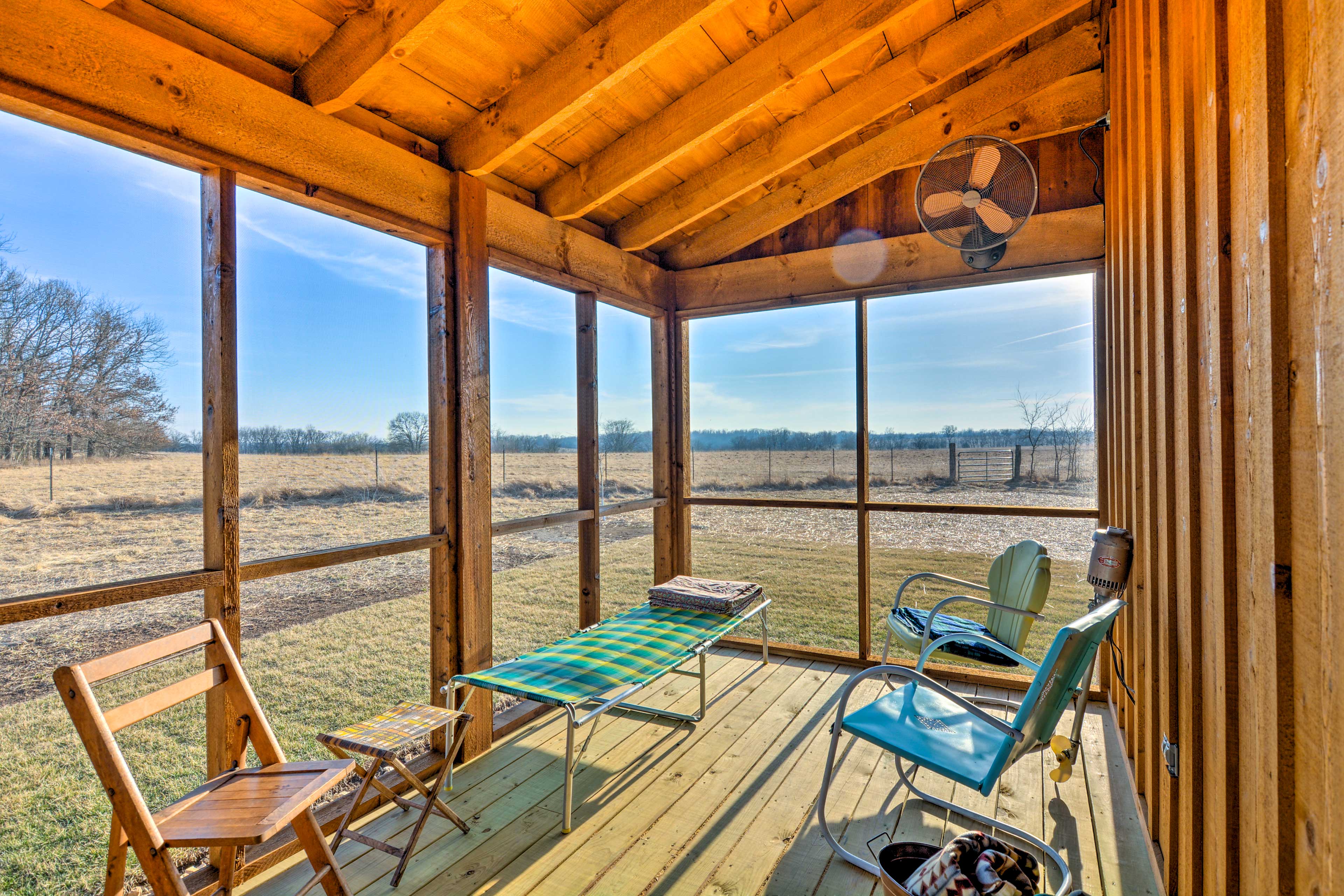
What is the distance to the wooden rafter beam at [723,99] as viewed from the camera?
2471 millimetres

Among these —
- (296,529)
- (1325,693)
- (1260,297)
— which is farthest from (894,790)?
(296,529)

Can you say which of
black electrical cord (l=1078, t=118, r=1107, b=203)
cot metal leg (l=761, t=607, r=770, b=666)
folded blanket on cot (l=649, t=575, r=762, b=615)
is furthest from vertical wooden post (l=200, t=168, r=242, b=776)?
black electrical cord (l=1078, t=118, r=1107, b=203)

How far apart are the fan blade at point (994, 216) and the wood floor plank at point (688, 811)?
2514 mm

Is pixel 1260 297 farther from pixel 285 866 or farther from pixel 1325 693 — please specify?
pixel 285 866

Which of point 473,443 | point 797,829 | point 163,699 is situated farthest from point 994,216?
point 163,699

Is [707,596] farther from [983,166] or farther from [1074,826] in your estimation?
[983,166]

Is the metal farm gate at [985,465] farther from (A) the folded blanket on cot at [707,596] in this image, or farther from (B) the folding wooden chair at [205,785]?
(B) the folding wooden chair at [205,785]

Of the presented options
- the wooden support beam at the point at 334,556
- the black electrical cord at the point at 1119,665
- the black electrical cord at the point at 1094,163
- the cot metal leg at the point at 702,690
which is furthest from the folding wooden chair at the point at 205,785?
the black electrical cord at the point at 1094,163

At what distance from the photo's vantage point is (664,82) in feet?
9.50

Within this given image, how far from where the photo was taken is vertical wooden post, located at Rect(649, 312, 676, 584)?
4629 millimetres

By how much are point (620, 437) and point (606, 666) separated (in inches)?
71.0

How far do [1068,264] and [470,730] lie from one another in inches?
154

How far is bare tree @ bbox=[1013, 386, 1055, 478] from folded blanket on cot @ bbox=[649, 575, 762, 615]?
186cm

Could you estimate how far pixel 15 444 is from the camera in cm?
176
